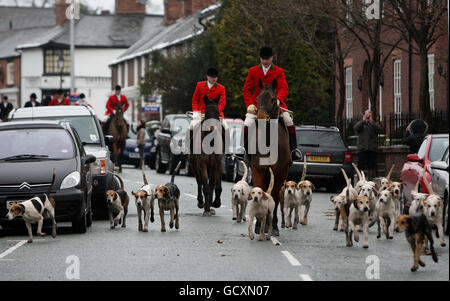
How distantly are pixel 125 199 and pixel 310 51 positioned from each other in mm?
21122

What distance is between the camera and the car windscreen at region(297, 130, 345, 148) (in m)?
26.8

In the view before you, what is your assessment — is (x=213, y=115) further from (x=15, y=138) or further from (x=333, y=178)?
(x=333, y=178)

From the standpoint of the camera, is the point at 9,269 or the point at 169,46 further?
the point at 169,46

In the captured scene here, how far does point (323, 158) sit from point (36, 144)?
11.9 metres

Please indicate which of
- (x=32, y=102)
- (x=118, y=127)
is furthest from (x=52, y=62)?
(x=118, y=127)

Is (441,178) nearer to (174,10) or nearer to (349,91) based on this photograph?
(349,91)

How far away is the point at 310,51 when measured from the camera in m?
36.5

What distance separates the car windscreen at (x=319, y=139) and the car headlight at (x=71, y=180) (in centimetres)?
1248

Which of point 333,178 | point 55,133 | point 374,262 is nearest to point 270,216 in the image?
point 374,262

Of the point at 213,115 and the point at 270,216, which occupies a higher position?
the point at 213,115

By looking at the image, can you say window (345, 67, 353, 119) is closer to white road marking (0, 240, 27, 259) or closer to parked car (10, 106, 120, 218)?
parked car (10, 106, 120, 218)

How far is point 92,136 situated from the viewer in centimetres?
1903
